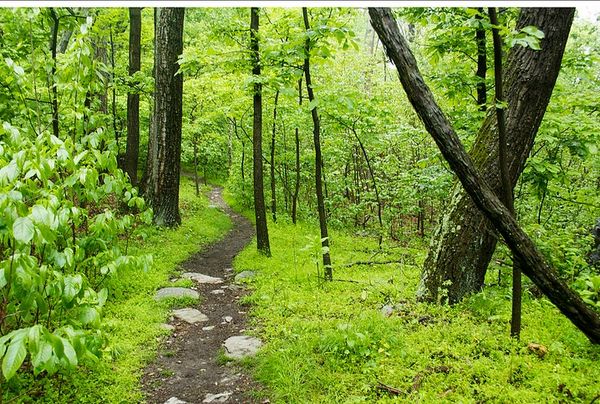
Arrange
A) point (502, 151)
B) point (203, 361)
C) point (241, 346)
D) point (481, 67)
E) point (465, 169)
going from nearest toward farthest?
1. point (465, 169)
2. point (502, 151)
3. point (203, 361)
4. point (241, 346)
5. point (481, 67)

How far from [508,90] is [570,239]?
2.07 meters

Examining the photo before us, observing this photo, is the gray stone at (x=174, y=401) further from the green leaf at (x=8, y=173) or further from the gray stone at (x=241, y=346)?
the green leaf at (x=8, y=173)

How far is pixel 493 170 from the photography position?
187 inches

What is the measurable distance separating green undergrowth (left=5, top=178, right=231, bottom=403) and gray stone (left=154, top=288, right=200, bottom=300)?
0.41ft

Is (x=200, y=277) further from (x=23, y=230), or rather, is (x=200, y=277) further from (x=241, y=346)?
(x=23, y=230)

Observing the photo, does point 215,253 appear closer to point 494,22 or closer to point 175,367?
point 175,367

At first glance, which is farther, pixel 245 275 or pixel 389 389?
pixel 245 275

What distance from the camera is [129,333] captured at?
509 centimetres

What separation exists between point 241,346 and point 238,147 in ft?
43.5

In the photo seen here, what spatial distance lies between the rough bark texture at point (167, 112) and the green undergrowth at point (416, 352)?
17.9 feet

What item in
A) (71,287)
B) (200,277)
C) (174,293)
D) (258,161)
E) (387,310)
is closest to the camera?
(71,287)

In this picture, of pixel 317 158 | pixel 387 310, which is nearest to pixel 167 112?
pixel 317 158

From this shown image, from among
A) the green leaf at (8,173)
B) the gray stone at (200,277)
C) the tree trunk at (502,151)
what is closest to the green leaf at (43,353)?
the green leaf at (8,173)

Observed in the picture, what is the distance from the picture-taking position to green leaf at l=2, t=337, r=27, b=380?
1.84 metres
